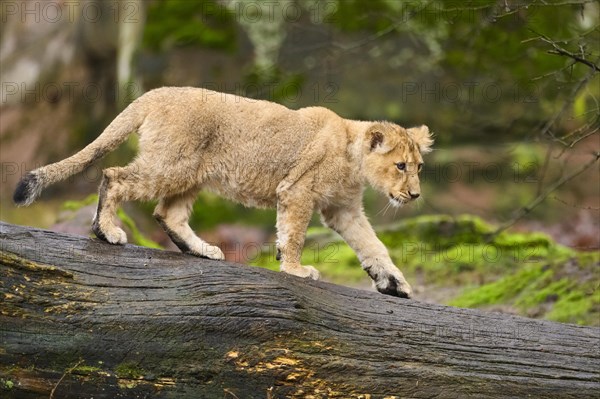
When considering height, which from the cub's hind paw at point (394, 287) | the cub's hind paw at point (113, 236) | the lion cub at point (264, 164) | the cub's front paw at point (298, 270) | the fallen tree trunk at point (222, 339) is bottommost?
the fallen tree trunk at point (222, 339)


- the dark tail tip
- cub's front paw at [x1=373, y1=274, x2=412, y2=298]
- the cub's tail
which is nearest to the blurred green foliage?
the cub's tail

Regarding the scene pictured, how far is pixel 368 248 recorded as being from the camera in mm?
8070

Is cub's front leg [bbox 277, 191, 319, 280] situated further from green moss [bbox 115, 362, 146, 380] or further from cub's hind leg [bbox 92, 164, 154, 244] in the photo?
green moss [bbox 115, 362, 146, 380]

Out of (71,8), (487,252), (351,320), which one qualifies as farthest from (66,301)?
(71,8)

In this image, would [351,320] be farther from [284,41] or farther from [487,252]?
[284,41]

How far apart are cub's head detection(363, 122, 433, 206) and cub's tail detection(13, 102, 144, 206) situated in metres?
2.23

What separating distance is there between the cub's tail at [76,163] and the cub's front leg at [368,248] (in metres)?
2.17

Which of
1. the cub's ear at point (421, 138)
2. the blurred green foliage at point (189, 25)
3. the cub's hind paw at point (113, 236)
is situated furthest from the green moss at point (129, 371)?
the blurred green foliage at point (189, 25)

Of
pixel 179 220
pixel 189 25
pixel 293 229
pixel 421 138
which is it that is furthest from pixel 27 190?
pixel 189 25

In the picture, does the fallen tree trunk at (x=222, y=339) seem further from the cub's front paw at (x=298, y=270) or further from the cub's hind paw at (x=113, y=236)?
the cub's front paw at (x=298, y=270)

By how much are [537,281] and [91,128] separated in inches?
447

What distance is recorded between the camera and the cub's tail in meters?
6.52

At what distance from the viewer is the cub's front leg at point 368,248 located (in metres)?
7.82

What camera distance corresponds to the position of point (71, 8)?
19750 millimetres
